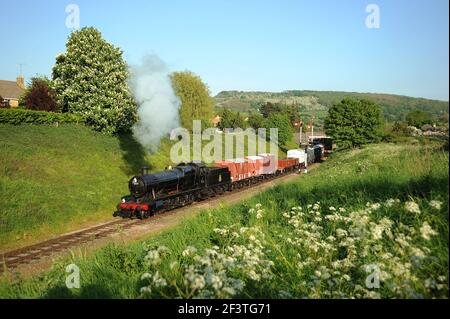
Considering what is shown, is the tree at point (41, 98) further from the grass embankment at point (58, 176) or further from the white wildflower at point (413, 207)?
the white wildflower at point (413, 207)

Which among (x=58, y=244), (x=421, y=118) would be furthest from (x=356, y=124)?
(x=58, y=244)

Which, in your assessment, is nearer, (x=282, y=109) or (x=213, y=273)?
(x=213, y=273)

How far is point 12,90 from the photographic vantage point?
69.1 metres

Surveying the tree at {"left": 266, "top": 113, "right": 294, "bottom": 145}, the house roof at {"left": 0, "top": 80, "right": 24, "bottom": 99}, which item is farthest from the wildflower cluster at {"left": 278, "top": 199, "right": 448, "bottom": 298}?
the tree at {"left": 266, "top": 113, "right": 294, "bottom": 145}

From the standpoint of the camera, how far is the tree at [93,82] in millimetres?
39281

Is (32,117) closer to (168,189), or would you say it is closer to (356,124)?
(168,189)

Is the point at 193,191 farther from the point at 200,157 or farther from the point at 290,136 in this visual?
the point at 290,136

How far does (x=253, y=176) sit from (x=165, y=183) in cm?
1733

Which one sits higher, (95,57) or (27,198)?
(95,57)

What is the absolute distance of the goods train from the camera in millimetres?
23094

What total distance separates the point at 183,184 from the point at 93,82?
1949 centimetres

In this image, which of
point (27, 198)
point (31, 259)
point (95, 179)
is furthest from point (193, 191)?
point (31, 259)

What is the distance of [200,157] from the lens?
5025cm

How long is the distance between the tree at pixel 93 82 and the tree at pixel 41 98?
0.86m
